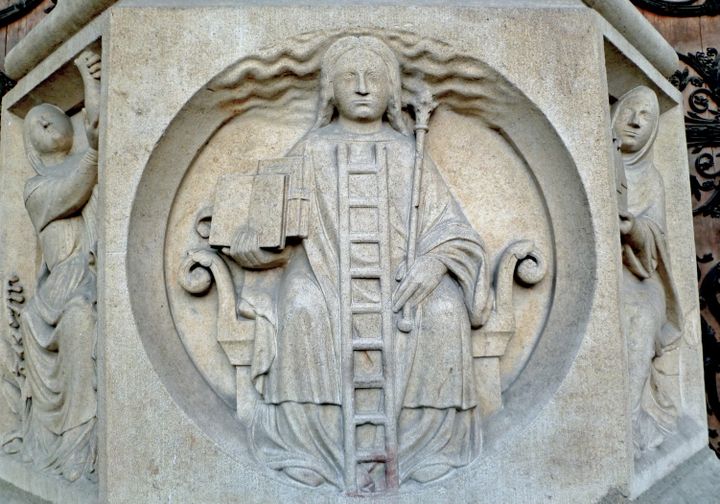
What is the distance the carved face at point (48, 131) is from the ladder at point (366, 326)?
158 cm

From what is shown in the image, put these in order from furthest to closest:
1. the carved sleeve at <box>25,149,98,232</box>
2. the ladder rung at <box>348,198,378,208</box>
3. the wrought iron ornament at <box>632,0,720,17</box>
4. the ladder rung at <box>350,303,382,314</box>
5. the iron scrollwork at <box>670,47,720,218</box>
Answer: the wrought iron ornament at <box>632,0,720,17</box> → the iron scrollwork at <box>670,47,720,218</box> → the carved sleeve at <box>25,149,98,232</box> → the ladder rung at <box>348,198,378,208</box> → the ladder rung at <box>350,303,382,314</box>

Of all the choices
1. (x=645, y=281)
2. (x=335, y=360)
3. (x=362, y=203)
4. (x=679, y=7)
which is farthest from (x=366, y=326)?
(x=679, y=7)

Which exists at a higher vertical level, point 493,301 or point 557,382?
point 493,301

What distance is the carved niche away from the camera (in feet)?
13.5

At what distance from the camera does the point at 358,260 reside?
4242mm

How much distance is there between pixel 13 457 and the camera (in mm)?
4836

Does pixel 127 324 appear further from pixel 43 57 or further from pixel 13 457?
pixel 43 57

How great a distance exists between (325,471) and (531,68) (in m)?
2.05

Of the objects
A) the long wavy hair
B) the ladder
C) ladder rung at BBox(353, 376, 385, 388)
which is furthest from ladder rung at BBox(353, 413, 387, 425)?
the long wavy hair

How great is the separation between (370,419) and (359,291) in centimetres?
56

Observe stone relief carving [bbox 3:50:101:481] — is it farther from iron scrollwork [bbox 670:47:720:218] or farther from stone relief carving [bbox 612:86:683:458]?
iron scrollwork [bbox 670:47:720:218]

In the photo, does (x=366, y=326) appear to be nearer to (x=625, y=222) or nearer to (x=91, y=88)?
(x=625, y=222)

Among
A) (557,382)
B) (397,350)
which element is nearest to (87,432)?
(397,350)

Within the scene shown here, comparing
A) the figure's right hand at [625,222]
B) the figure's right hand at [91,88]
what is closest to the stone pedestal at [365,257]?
the figure's right hand at [91,88]
